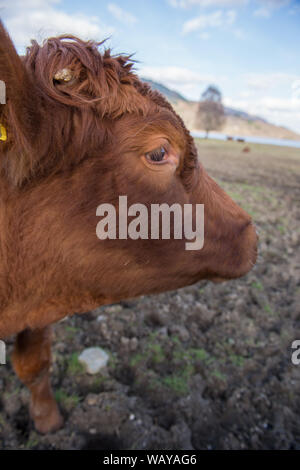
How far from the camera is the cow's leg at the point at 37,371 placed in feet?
7.11

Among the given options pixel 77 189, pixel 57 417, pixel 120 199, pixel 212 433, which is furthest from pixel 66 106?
pixel 212 433

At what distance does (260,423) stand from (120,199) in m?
2.28

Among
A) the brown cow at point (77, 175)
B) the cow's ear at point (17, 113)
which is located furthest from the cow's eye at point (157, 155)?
the cow's ear at point (17, 113)

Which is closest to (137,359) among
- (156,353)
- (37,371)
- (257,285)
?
(156,353)

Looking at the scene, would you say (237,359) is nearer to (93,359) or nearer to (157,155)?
(93,359)

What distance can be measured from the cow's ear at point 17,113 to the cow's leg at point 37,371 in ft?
4.68

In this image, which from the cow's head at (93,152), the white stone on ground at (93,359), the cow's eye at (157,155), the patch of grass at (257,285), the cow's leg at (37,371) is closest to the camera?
the cow's head at (93,152)

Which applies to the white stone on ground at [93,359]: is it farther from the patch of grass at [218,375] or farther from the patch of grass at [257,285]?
the patch of grass at [257,285]

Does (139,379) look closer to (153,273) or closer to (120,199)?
(153,273)

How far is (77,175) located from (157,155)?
376 millimetres

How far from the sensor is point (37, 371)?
2207 millimetres

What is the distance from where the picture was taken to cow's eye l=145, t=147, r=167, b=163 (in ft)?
4.34

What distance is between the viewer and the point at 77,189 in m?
1.26

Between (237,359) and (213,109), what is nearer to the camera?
(237,359)
